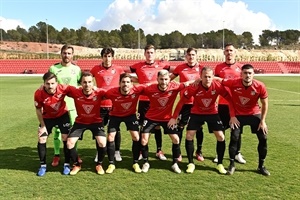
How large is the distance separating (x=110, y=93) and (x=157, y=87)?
2.95 ft

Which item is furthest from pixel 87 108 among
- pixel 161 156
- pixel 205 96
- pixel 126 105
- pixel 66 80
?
pixel 205 96

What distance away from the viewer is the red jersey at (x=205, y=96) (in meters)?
5.93

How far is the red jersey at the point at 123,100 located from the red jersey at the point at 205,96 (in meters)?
0.83

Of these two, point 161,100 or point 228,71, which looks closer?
point 161,100

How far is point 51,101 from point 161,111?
2091 mm

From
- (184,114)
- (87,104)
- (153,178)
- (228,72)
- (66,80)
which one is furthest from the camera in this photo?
(184,114)

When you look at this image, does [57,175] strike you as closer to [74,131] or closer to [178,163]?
[74,131]

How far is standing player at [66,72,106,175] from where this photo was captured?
581 cm

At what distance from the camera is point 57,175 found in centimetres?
568

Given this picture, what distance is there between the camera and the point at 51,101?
19.4ft

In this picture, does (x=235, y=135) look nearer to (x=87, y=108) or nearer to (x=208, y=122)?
(x=208, y=122)

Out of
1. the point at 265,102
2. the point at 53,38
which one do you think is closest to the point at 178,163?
the point at 265,102

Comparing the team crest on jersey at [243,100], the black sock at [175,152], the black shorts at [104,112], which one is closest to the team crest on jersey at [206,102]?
the team crest on jersey at [243,100]

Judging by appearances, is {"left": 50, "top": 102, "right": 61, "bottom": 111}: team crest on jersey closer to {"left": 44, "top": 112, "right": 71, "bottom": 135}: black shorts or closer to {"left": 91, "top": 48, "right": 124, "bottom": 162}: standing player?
{"left": 44, "top": 112, "right": 71, "bottom": 135}: black shorts
